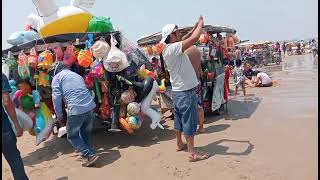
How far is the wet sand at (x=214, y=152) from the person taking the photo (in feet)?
16.4

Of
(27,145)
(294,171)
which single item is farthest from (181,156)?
(27,145)

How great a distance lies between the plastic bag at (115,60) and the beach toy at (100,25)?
0.58 m

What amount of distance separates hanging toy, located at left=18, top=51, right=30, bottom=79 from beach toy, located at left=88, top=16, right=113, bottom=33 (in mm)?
1281

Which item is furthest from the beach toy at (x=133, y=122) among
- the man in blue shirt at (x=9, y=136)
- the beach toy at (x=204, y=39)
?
the beach toy at (x=204, y=39)

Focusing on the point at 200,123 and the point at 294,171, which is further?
the point at 200,123

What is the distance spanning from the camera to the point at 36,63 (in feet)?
20.8

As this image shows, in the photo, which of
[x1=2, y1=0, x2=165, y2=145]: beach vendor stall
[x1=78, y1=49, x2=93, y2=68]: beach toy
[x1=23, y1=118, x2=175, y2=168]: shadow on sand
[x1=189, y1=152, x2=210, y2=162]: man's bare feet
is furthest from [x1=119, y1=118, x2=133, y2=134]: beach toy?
[x1=189, y1=152, x2=210, y2=162]: man's bare feet

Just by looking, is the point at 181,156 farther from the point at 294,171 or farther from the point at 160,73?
the point at 160,73

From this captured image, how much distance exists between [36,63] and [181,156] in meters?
2.76

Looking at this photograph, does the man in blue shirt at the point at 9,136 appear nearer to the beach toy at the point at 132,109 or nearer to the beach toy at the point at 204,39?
the beach toy at the point at 132,109

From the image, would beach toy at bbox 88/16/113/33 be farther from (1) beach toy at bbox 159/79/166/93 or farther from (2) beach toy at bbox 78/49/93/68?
(1) beach toy at bbox 159/79/166/93

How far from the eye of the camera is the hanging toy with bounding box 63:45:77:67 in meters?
6.24

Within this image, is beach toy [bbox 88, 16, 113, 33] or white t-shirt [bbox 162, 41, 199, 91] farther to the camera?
beach toy [bbox 88, 16, 113, 33]

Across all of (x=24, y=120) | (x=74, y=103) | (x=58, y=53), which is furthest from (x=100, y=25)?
(x=24, y=120)
